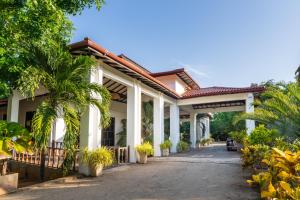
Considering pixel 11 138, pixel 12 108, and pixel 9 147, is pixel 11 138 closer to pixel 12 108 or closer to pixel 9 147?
pixel 9 147

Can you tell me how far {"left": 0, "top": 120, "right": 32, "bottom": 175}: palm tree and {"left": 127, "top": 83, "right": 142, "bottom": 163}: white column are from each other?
18.6ft

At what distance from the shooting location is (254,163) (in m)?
7.89

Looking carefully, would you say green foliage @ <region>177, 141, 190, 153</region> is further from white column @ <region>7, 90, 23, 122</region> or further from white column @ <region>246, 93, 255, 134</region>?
white column @ <region>7, 90, 23, 122</region>

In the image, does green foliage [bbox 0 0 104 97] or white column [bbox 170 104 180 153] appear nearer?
green foliage [bbox 0 0 104 97]

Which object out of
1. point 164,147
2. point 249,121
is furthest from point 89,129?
point 249,121

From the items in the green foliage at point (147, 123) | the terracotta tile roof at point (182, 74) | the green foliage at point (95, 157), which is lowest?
the green foliage at point (95, 157)

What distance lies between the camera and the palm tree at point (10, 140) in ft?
19.8

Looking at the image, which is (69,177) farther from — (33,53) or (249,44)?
(249,44)

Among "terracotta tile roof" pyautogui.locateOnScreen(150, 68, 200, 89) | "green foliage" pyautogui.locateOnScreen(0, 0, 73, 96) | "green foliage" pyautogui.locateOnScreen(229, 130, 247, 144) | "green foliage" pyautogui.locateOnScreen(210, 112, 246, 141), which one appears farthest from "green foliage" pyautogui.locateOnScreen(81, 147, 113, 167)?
"green foliage" pyautogui.locateOnScreen(210, 112, 246, 141)

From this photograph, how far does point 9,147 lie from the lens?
618 centimetres

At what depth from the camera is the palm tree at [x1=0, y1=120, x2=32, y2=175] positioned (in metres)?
6.05

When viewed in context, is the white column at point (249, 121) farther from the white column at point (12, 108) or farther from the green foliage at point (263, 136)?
the white column at point (12, 108)

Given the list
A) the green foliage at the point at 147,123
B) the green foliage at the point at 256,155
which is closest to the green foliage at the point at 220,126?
the green foliage at the point at 147,123

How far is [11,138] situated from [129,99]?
6.38 meters
